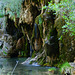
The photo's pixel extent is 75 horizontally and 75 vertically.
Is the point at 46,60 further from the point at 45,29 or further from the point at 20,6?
the point at 20,6

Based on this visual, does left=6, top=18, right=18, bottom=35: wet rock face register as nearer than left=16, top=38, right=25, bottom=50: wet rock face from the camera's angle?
No

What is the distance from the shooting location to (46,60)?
17.0 m

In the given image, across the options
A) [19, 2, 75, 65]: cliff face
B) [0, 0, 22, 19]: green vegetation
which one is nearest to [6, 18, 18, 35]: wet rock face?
[0, 0, 22, 19]: green vegetation

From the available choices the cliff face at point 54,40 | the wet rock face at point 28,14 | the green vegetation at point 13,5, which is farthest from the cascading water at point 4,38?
the cliff face at point 54,40

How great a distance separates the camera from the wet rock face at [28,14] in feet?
73.2

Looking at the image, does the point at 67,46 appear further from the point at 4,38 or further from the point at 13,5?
the point at 4,38

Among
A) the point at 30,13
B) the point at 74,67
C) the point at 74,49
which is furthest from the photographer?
the point at 30,13

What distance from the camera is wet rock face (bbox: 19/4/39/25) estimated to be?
73.2 feet

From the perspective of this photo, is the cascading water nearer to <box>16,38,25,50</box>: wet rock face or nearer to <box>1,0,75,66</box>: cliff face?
<box>1,0,75,66</box>: cliff face

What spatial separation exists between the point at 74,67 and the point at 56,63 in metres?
5.81

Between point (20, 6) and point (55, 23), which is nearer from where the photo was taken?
point (55, 23)

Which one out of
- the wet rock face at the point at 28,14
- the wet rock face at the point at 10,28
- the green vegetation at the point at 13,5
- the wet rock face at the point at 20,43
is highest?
the green vegetation at the point at 13,5

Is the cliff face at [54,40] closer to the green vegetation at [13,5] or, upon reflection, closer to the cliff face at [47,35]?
the cliff face at [47,35]

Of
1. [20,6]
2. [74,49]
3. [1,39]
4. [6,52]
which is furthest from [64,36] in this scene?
[1,39]
